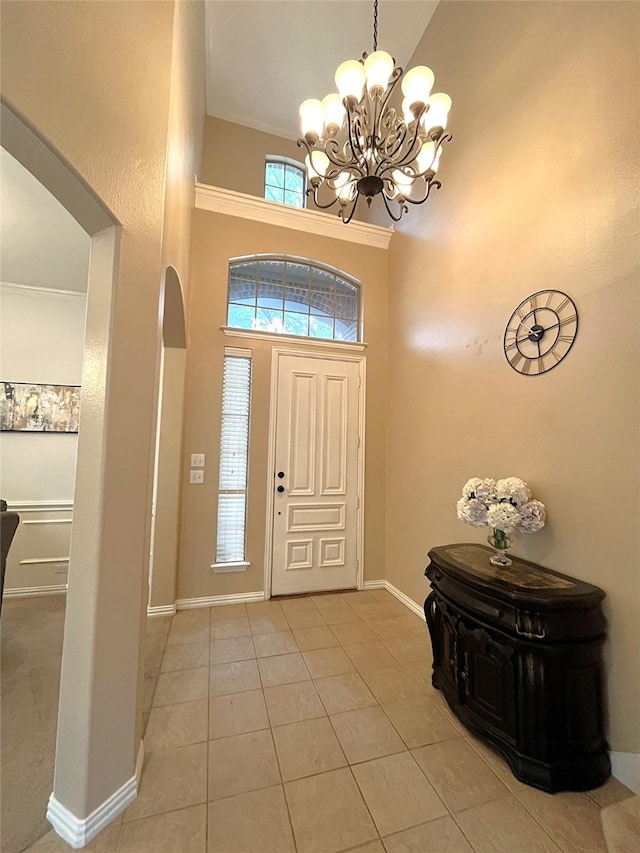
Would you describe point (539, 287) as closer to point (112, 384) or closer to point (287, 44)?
point (112, 384)

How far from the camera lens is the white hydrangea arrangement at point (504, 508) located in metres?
1.89

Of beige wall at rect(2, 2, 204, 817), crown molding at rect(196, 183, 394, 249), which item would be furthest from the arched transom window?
beige wall at rect(2, 2, 204, 817)

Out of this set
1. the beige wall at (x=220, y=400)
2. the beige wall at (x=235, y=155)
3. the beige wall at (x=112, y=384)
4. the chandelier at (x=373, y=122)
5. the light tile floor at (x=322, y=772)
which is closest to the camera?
the beige wall at (x=112, y=384)

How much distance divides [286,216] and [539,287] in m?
2.66

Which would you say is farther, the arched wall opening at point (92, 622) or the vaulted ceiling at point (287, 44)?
the vaulted ceiling at point (287, 44)

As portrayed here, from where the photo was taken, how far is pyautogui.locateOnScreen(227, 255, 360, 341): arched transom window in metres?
3.61

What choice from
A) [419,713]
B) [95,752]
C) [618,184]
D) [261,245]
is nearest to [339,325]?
[261,245]

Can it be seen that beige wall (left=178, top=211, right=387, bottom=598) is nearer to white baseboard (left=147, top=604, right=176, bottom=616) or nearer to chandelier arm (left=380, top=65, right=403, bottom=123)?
white baseboard (left=147, top=604, right=176, bottom=616)

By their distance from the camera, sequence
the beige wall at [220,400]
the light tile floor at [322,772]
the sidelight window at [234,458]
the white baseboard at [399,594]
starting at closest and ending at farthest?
the light tile floor at [322,772] → the white baseboard at [399,594] → the beige wall at [220,400] → the sidelight window at [234,458]

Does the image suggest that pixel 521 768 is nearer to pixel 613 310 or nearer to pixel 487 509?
pixel 487 509

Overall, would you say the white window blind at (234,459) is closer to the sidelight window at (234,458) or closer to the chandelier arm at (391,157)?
the sidelight window at (234,458)

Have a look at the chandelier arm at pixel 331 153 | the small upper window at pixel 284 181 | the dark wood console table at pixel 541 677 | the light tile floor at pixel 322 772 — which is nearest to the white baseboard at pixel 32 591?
the light tile floor at pixel 322 772

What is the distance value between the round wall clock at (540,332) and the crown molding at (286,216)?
2.27 m

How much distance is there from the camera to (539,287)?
6.91 ft
